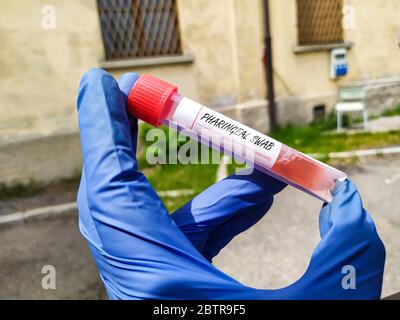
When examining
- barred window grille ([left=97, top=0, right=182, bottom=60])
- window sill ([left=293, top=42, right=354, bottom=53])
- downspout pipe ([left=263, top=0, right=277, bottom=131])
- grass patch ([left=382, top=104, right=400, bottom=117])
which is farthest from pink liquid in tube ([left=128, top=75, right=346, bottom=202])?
grass patch ([left=382, top=104, right=400, bottom=117])

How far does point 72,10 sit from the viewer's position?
4562 millimetres

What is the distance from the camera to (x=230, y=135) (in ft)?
3.25

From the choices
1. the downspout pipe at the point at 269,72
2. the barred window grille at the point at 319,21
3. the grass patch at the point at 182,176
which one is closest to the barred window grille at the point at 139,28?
the downspout pipe at the point at 269,72

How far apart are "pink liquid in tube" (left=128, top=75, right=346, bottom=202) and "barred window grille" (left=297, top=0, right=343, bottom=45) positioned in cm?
613

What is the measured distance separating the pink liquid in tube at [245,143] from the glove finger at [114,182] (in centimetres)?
8

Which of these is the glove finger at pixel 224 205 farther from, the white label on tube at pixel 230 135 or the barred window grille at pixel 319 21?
the barred window grille at pixel 319 21

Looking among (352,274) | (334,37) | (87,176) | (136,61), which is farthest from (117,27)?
(352,274)

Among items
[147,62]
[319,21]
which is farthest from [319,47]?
[147,62]

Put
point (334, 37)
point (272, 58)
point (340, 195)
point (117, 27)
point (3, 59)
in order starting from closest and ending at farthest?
point (340, 195) → point (3, 59) → point (117, 27) → point (272, 58) → point (334, 37)

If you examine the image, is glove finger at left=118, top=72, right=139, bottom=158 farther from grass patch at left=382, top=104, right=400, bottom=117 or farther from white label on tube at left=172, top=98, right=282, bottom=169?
grass patch at left=382, top=104, right=400, bottom=117

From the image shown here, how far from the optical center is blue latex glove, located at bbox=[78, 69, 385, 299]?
768 millimetres

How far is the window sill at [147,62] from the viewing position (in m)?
4.93
